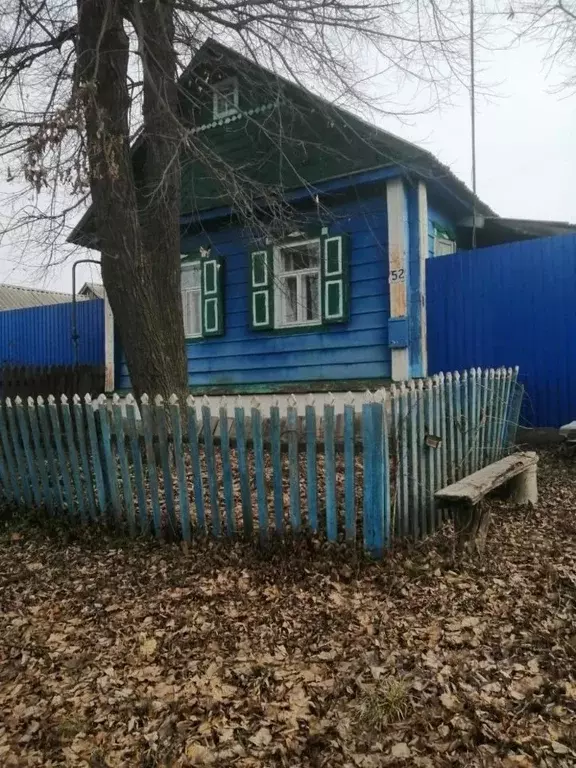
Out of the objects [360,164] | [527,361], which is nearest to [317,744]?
[527,361]

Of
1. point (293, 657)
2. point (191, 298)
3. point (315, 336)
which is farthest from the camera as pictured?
point (191, 298)

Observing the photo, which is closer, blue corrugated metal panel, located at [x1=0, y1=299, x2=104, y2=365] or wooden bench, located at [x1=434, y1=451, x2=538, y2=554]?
wooden bench, located at [x1=434, y1=451, x2=538, y2=554]

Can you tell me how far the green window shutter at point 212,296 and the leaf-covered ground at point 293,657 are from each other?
231 inches

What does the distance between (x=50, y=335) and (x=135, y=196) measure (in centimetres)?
A: 960

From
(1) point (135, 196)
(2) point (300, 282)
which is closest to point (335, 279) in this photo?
(2) point (300, 282)

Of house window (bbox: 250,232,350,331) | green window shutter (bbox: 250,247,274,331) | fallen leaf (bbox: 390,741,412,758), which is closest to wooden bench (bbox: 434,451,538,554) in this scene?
fallen leaf (bbox: 390,741,412,758)

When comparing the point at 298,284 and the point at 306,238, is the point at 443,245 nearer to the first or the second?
the point at 306,238

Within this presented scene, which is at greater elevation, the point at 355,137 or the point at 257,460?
the point at 355,137

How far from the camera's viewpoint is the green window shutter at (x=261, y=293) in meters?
9.38

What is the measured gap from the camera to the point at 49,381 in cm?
1134

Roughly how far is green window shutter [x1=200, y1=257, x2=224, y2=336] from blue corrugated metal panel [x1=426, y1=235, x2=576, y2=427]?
12.1ft

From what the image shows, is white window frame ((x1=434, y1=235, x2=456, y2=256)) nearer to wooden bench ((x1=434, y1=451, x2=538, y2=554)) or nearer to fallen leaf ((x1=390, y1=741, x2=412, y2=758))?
wooden bench ((x1=434, y1=451, x2=538, y2=554))

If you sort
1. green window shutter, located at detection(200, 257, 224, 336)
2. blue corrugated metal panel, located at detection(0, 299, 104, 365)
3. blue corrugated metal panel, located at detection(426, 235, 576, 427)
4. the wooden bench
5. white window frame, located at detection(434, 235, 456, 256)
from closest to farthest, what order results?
the wooden bench, blue corrugated metal panel, located at detection(426, 235, 576, 427), white window frame, located at detection(434, 235, 456, 256), green window shutter, located at detection(200, 257, 224, 336), blue corrugated metal panel, located at detection(0, 299, 104, 365)

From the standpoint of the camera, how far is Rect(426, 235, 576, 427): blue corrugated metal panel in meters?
7.24
